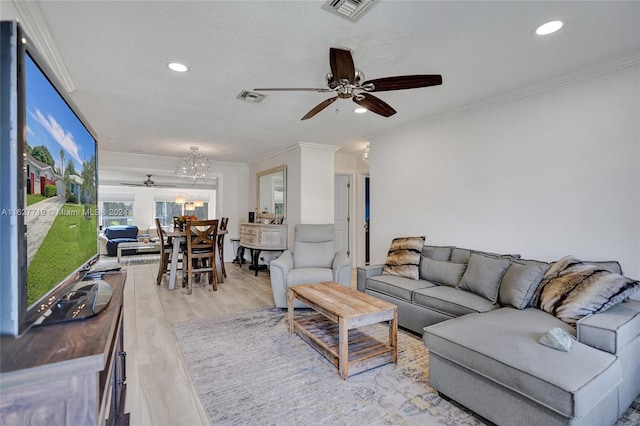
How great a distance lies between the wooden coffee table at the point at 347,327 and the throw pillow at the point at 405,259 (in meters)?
0.80

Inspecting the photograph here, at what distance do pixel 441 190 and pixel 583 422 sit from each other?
101 inches

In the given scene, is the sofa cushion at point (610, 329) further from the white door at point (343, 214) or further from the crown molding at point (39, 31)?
the white door at point (343, 214)

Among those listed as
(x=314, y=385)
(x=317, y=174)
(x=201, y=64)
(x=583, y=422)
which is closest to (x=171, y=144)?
(x=317, y=174)

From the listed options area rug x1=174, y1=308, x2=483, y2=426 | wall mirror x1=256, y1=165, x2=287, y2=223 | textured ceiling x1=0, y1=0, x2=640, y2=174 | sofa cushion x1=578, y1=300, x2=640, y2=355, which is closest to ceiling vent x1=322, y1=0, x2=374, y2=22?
textured ceiling x1=0, y1=0, x2=640, y2=174

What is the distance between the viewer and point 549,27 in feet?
6.26

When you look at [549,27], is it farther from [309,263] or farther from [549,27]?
[309,263]

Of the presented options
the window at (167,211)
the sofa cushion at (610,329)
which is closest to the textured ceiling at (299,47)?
the sofa cushion at (610,329)

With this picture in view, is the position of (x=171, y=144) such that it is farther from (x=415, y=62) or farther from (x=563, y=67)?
(x=563, y=67)

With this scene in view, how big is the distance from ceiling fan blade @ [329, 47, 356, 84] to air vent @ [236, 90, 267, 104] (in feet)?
3.94

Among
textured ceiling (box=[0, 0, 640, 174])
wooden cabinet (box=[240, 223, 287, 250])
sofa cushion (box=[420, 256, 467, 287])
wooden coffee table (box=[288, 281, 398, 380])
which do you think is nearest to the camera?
textured ceiling (box=[0, 0, 640, 174])

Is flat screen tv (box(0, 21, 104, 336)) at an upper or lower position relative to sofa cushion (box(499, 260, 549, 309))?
upper

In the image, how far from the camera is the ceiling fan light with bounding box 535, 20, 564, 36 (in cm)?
187

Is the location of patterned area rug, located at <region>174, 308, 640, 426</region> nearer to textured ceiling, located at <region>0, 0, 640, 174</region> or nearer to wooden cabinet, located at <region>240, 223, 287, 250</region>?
textured ceiling, located at <region>0, 0, 640, 174</region>

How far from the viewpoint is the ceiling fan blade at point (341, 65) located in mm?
1839
